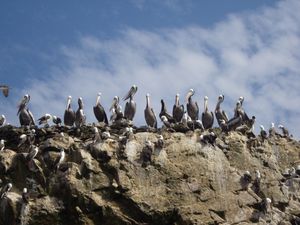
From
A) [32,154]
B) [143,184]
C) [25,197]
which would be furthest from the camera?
[32,154]

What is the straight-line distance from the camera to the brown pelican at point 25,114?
47.5 metres

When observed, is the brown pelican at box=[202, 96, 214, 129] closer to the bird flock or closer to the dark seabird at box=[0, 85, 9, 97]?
the bird flock

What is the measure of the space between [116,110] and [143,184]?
8.40 metres

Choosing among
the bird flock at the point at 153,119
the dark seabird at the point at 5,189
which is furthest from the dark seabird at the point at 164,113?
the dark seabird at the point at 5,189

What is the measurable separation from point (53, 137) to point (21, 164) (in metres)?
2.38

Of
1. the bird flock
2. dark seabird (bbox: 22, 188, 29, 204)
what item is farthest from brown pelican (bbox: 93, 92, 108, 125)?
dark seabird (bbox: 22, 188, 29, 204)

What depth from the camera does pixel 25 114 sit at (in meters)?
48.0

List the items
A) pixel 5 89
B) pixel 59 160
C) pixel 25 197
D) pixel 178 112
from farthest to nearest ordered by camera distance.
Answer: pixel 178 112
pixel 5 89
pixel 59 160
pixel 25 197

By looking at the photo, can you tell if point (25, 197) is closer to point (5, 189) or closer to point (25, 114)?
point (5, 189)

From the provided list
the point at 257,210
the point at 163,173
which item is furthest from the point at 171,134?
the point at 257,210

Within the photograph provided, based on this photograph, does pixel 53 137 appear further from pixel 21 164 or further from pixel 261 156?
pixel 261 156

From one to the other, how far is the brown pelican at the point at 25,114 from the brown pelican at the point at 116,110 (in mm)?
4068

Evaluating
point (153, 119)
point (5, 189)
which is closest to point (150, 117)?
point (153, 119)

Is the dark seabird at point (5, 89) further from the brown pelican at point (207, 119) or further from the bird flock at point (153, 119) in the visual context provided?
the brown pelican at point (207, 119)
